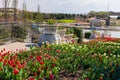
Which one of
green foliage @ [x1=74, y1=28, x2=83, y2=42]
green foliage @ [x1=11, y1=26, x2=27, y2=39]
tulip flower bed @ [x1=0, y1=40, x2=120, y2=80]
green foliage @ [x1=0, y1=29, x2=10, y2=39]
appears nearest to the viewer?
tulip flower bed @ [x1=0, y1=40, x2=120, y2=80]

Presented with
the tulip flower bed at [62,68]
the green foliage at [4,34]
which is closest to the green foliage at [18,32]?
the green foliage at [4,34]

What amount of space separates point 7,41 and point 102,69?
11693mm

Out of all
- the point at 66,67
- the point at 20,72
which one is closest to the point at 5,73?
the point at 20,72

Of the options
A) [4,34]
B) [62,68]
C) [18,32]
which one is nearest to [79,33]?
[18,32]

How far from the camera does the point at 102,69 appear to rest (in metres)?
7.46

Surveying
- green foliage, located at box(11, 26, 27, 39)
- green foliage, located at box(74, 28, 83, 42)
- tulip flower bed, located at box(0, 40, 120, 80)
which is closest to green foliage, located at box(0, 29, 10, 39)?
green foliage, located at box(11, 26, 27, 39)

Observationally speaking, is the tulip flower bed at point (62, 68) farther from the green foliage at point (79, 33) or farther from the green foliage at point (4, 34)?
the green foliage at point (79, 33)

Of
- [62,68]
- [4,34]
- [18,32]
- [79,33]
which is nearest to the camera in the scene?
[62,68]

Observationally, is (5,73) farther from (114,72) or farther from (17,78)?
(114,72)

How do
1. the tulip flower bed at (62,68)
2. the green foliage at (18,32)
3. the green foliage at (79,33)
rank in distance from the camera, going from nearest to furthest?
the tulip flower bed at (62,68) → the green foliage at (18,32) → the green foliage at (79,33)

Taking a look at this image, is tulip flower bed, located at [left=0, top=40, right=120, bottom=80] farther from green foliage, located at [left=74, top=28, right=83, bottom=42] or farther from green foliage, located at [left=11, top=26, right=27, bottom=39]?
green foliage, located at [left=74, top=28, right=83, bottom=42]

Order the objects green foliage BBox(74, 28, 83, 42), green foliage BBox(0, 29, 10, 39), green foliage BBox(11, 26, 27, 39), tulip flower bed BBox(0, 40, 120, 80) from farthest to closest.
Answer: green foliage BBox(74, 28, 83, 42) → green foliage BBox(11, 26, 27, 39) → green foliage BBox(0, 29, 10, 39) → tulip flower bed BBox(0, 40, 120, 80)

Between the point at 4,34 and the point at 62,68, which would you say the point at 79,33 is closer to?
the point at 4,34

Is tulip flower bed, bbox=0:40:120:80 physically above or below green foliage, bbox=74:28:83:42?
above
